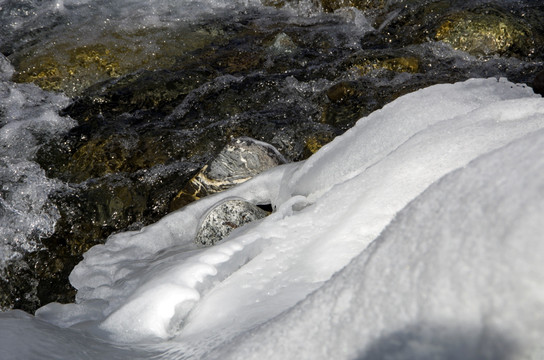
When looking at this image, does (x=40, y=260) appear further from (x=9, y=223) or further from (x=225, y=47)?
(x=225, y=47)

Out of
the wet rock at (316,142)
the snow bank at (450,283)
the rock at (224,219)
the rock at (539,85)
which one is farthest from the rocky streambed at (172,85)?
the snow bank at (450,283)

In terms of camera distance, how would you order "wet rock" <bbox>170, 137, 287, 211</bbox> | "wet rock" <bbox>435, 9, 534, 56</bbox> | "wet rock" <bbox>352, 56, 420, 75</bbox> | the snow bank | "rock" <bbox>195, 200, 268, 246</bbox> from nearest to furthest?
the snow bank → "rock" <bbox>195, 200, 268, 246</bbox> → "wet rock" <bbox>170, 137, 287, 211</bbox> → "wet rock" <bbox>352, 56, 420, 75</bbox> → "wet rock" <bbox>435, 9, 534, 56</bbox>

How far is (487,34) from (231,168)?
3.09 meters

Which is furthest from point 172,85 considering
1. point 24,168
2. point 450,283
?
point 450,283

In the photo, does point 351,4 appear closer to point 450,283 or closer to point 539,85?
point 539,85

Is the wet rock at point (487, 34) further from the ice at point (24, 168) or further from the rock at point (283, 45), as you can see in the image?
the ice at point (24, 168)

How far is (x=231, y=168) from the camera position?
3367 mm

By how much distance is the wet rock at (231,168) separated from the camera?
11.0 ft

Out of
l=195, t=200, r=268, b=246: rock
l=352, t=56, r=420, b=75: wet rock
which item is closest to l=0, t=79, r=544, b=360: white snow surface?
l=195, t=200, r=268, b=246: rock

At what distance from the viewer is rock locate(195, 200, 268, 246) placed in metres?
2.74

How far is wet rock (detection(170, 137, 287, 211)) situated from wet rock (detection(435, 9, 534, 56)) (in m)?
2.57

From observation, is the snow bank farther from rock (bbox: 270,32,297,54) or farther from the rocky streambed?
rock (bbox: 270,32,297,54)

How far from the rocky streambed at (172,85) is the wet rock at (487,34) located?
1 centimetres

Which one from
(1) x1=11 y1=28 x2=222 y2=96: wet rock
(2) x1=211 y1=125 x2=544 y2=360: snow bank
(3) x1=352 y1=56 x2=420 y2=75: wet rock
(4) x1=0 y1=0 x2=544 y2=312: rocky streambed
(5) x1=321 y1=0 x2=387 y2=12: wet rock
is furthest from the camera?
(5) x1=321 y1=0 x2=387 y2=12: wet rock
